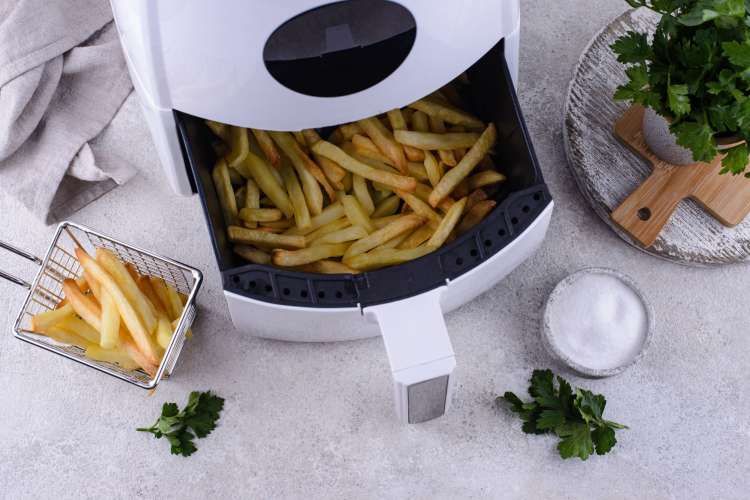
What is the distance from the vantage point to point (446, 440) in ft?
4.67

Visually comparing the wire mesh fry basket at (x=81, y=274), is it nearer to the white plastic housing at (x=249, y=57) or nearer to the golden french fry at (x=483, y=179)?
the white plastic housing at (x=249, y=57)

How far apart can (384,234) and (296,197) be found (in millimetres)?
155

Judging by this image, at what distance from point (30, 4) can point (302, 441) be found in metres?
0.95

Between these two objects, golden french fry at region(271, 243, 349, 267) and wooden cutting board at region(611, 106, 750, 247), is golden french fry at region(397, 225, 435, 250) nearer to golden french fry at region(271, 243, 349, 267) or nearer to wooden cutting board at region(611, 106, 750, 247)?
golden french fry at region(271, 243, 349, 267)

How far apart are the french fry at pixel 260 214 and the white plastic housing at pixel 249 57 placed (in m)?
0.16

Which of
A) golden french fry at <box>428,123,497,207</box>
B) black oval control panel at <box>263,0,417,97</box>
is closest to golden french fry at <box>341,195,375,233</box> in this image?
golden french fry at <box>428,123,497,207</box>

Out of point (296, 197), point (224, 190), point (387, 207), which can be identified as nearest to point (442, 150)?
point (387, 207)

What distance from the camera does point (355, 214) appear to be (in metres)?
1.29

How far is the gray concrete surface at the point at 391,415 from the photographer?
4.64ft

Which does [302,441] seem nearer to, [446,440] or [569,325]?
[446,440]

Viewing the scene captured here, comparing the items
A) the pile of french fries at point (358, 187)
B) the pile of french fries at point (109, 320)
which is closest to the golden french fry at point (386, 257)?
the pile of french fries at point (358, 187)

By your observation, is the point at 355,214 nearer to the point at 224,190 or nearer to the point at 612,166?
the point at 224,190

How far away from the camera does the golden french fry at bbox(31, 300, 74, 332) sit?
126cm

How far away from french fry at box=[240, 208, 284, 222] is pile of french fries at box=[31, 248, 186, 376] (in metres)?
0.21
